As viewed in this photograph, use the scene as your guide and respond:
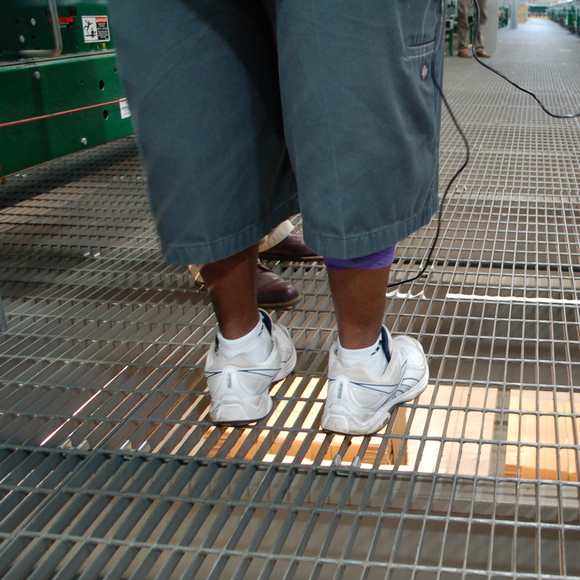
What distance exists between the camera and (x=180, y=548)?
951 millimetres

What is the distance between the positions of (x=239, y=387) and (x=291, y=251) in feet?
2.93

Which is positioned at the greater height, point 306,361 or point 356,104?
point 356,104

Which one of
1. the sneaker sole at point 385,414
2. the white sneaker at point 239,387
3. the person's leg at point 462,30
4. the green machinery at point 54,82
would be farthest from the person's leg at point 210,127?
the person's leg at point 462,30

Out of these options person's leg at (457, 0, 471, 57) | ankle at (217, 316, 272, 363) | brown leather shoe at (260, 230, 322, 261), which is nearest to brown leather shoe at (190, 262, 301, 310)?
brown leather shoe at (260, 230, 322, 261)

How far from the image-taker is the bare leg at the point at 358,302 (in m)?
1.04

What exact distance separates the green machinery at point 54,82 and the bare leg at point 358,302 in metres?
1.63

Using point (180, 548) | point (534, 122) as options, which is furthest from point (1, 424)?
point (534, 122)

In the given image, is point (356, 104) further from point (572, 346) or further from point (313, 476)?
point (572, 346)

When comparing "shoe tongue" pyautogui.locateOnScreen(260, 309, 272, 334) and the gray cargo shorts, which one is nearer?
the gray cargo shorts

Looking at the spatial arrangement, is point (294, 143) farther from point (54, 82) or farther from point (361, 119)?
point (54, 82)

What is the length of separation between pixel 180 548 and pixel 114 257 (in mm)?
1401

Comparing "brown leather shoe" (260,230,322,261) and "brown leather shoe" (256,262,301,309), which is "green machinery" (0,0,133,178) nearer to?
"brown leather shoe" (260,230,322,261)

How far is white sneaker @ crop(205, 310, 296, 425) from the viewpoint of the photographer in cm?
119

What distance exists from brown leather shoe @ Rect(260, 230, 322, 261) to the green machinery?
1.03 metres
